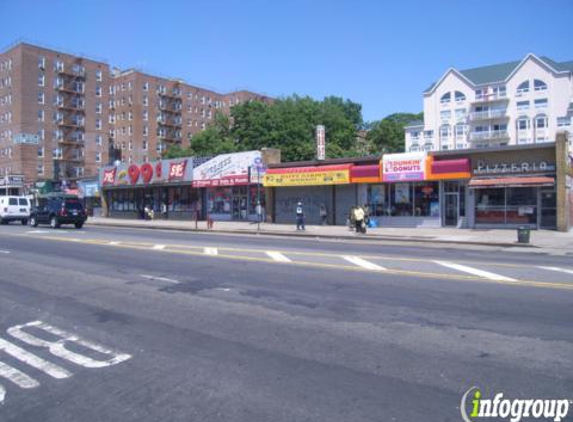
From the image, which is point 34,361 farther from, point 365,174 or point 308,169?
point 308,169

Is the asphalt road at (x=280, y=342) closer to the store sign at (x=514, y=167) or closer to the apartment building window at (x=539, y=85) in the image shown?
the store sign at (x=514, y=167)

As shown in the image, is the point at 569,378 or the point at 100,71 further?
the point at 100,71

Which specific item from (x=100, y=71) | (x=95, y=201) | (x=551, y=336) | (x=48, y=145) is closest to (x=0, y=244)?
(x=551, y=336)

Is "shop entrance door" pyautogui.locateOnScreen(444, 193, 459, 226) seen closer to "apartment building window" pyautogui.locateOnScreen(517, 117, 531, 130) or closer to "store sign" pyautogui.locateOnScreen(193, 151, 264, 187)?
"store sign" pyautogui.locateOnScreen(193, 151, 264, 187)

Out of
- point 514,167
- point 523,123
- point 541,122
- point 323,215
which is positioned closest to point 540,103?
point 541,122

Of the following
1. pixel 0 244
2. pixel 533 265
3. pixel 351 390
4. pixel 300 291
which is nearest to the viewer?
pixel 351 390

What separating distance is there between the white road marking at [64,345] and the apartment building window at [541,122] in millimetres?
68408

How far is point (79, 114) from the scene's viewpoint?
78438 mm

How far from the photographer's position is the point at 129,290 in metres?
9.45

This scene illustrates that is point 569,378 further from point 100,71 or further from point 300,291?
point 100,71

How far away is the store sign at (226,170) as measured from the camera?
33312 millimetres

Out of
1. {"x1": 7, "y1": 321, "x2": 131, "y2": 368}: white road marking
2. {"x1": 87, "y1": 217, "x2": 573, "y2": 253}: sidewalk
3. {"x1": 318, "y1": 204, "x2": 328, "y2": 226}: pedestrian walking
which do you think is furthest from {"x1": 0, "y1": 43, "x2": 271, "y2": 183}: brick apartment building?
{"x1": 7, "y1": 321, "x2": 131, "y2": 368}: white road marking

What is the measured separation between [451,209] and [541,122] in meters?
46.1

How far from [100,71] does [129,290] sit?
8192 cm
